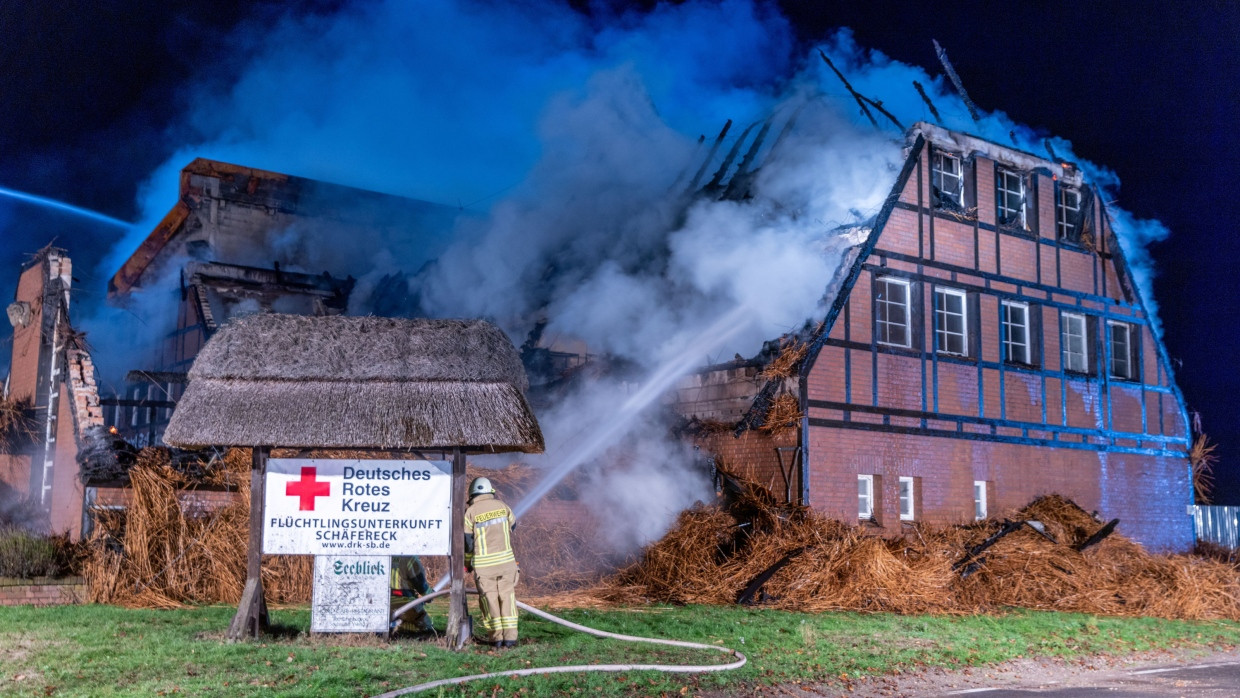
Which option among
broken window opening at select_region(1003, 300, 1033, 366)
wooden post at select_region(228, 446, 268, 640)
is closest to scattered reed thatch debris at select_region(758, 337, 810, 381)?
broken window opening at select_region(1003, 300, 1033, 366)

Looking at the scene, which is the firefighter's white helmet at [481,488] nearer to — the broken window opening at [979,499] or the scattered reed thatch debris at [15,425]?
the broken window opening at [979,499]

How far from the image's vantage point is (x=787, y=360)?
1720cm

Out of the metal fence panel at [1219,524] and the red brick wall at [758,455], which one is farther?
the metal fence panel at [1219,524]

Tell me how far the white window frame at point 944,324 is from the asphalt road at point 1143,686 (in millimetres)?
9220

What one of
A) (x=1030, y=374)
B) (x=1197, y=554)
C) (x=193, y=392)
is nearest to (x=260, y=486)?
(x=193, y=392)

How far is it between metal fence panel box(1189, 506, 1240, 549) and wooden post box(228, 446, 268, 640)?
2059 centimetres

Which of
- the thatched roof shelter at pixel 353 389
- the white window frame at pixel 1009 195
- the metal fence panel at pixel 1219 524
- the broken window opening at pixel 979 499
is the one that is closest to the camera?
the thatched roof shelter at pixel 353 389

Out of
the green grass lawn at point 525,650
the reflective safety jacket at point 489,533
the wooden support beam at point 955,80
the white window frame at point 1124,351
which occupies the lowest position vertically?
the green grass lawn at point 525,650

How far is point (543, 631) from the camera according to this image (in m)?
10.6

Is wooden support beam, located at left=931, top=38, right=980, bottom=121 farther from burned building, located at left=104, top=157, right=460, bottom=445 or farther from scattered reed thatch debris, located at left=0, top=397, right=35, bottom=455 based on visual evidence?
scattered reed thatch debris, located at left=0, top=397, right=35, bottom=455

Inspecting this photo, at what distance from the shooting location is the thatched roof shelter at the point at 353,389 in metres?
9.29

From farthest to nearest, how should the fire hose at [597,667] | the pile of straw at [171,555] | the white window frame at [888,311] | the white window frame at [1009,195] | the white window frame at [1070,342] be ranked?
the white window frame at [1070,342] < the white window frame at [1009,195] < the white window frame at [888,311] < the pile of straw at [171,555] < the fire hose at [597,667]

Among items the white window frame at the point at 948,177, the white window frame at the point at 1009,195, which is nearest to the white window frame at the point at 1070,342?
the white window frame at the point at 1009,195

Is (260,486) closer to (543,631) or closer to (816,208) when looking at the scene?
(543,631)
